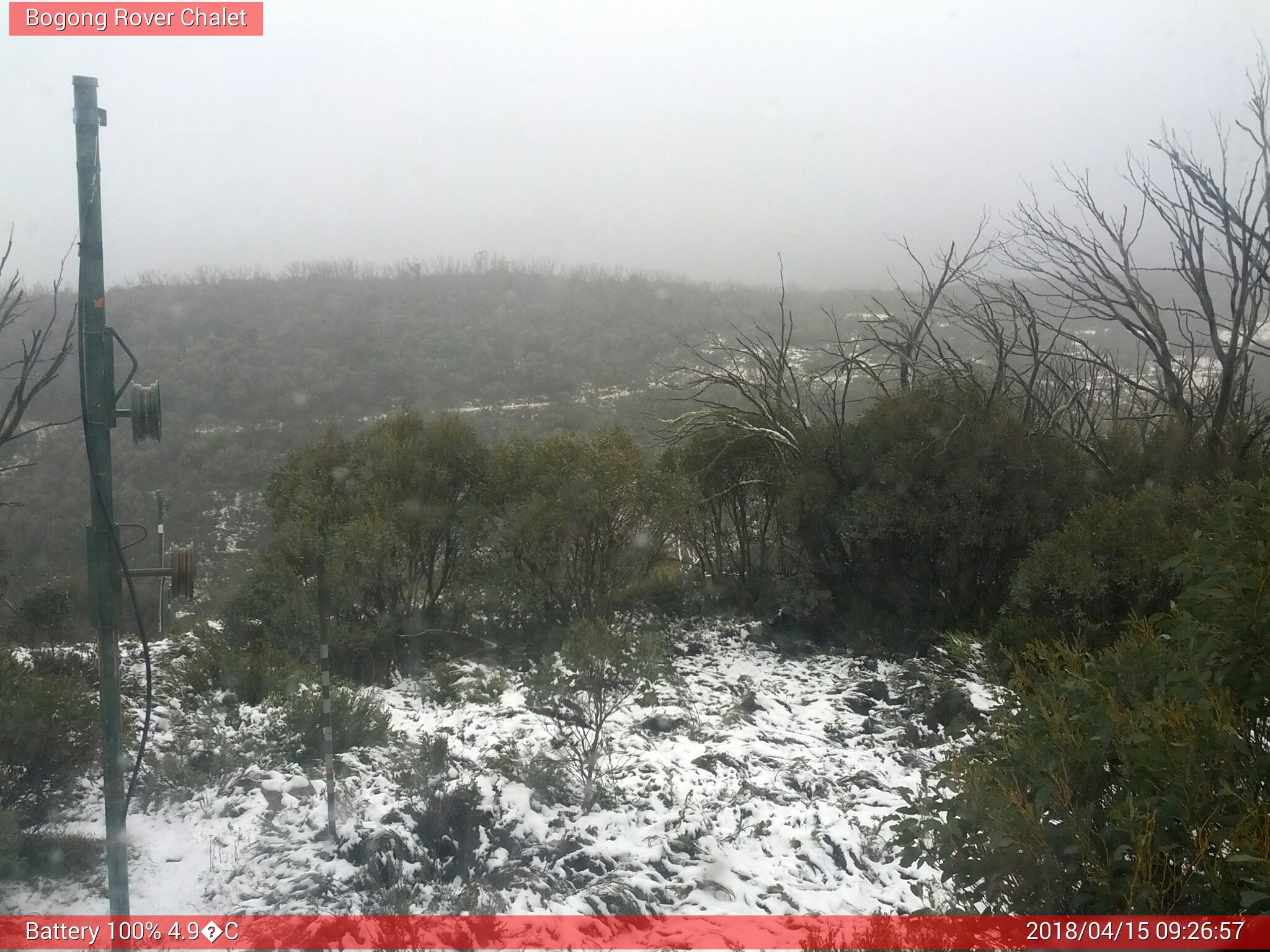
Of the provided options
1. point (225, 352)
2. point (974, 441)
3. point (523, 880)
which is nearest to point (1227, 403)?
point (974, 441)

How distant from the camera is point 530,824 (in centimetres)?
534

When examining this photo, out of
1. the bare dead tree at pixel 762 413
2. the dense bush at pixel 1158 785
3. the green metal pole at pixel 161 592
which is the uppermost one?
the bare dead tree at pixel 762 413

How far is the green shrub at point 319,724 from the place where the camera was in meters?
6.09

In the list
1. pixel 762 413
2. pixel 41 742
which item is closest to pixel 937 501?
pixel 762 413

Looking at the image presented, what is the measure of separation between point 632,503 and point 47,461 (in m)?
13.7

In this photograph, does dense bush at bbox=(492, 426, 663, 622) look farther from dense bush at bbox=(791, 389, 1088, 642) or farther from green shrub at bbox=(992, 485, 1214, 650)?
green shrub at bbox=(992, 485, 1214, 650)

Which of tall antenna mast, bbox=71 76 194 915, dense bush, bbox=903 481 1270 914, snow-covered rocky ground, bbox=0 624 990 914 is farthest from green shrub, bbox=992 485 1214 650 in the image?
tall antenna mast, bbox=71 76 194 915

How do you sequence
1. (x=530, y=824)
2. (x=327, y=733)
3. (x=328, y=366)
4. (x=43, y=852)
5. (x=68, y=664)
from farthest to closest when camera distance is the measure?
(x=328, y=366) < (x=68, y=664) < (x=530, y=824) < (x=327, y=733) < (x=43, y=852)

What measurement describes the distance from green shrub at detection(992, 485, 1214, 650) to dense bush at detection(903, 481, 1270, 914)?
4575mm

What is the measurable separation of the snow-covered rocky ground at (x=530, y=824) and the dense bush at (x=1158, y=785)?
103cm

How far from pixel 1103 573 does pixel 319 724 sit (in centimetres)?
682

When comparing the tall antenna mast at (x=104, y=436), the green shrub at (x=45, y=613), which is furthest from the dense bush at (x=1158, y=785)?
the green shrub at (x=45, y=613)

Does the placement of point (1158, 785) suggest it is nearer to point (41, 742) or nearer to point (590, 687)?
point (590, 687)

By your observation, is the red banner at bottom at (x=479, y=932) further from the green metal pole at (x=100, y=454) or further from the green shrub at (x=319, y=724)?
the green shrub at (x=319, y=724)
